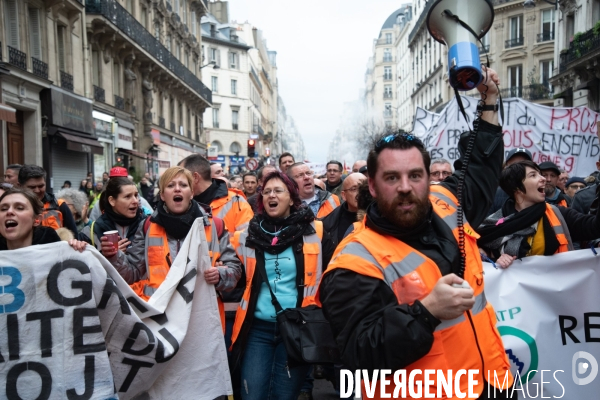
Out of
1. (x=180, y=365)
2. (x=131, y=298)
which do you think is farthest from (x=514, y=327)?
(x=131, y=298)

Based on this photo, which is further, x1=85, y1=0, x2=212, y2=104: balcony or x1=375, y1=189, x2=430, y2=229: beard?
x1=85, y1=0, x2=212, y2=104: balcony

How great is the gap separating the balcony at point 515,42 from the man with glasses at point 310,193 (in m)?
33.9

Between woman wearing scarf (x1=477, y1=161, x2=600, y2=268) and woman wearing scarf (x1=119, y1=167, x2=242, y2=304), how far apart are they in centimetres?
199

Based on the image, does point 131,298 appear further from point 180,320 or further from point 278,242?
point 278,242

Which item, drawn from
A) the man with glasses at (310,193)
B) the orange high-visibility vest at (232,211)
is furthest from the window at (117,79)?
the orange high-visibility vest at (232,211)

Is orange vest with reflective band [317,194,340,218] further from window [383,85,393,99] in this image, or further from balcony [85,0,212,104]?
window [383,85,393,99]

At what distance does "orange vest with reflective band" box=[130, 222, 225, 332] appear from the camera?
3.95 metres

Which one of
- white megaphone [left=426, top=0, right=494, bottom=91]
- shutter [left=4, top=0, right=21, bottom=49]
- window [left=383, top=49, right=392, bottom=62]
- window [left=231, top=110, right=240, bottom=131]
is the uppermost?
window [left=383, top=49, right=392, bottom=62]

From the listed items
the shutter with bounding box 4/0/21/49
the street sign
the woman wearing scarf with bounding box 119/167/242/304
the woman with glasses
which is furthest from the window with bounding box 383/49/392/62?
the woman with glasses

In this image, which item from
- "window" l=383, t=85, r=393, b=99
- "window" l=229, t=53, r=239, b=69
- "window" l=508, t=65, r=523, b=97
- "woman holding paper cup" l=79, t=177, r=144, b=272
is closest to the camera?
"woman holding paper cup" l=79, t=177, r=144, b=272

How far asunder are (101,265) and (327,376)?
9.23 feet

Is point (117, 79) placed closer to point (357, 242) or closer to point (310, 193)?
point (310, 193)

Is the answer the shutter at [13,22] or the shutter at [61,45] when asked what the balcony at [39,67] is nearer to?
the shutter at [13,22]

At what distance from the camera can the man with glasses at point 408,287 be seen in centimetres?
198
